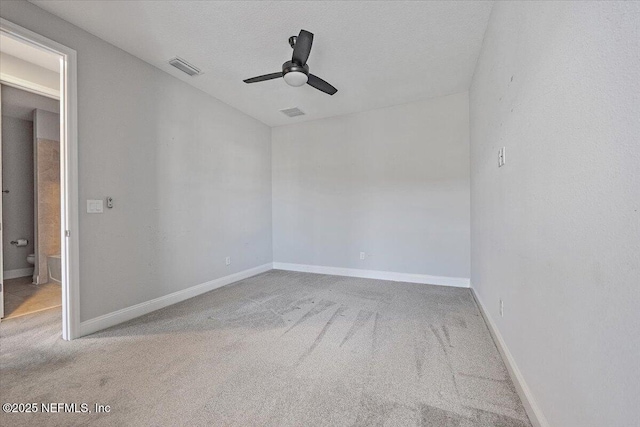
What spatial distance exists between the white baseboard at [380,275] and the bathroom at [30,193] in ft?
11.1

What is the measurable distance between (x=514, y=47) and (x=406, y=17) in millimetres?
974

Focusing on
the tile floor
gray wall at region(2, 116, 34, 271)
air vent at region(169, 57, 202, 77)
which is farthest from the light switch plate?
gray wall at region(2, 116, 34, 271)

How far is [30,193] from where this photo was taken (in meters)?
4.30

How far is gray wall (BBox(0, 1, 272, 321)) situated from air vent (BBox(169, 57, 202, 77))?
25 cm

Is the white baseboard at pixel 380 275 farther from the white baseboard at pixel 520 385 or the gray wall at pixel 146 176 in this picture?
the white baseboard at pixel 520 385

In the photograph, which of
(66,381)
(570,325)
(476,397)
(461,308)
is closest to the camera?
(570,325)

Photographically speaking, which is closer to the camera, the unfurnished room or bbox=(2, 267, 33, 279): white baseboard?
the unfurnished room

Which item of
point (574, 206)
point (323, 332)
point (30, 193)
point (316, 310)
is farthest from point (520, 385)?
point (30, 193)

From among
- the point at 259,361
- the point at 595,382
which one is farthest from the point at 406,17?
the point at 259,361

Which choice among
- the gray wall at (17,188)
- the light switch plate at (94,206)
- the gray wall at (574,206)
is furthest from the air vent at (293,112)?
the gray wall at (17,188)

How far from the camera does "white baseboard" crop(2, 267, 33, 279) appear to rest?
159 inches

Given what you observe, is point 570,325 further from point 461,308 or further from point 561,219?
point 461,308

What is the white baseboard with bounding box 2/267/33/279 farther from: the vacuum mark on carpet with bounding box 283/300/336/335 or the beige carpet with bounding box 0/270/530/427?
the vacuum mark on carpet with bounding box 283/300/336/335

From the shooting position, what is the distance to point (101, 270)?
91.9 inches
